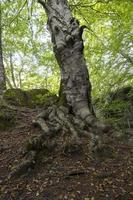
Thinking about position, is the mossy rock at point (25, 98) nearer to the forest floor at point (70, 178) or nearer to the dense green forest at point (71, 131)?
the dense green forest at point (71, 131)

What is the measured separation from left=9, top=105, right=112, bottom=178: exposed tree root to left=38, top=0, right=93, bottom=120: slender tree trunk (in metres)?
0.21

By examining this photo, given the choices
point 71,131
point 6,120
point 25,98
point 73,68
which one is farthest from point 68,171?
point 25,98

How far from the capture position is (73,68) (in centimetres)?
551

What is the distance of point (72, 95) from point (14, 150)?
1.56 meters

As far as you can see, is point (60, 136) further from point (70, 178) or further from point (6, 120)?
point (6, 120)

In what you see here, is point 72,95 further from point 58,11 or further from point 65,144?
point 58,11

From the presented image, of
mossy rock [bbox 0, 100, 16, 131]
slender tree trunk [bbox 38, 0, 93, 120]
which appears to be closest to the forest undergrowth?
slender tree trunk [bbox 38, 0, 93, 120]

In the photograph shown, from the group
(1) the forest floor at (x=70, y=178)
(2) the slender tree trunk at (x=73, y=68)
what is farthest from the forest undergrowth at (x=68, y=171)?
(2) the slender tree trunk at (x=73, y=68)

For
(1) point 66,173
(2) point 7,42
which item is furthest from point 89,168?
(2) point 7,42

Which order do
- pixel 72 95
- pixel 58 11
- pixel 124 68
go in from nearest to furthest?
pixel 72 95 < pixel 58 11 < pixel 124 68

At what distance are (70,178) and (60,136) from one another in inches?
44.9

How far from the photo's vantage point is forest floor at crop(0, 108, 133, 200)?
3.53 m

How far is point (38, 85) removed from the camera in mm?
23141

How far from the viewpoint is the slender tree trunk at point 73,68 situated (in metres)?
5.45
